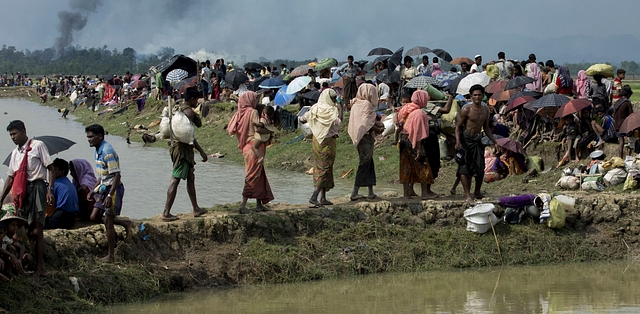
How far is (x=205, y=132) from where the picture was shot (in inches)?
968

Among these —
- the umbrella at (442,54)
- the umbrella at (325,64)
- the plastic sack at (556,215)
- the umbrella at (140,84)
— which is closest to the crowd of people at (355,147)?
the plastic sack at (556,215)

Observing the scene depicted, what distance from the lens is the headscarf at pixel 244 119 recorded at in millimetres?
9445

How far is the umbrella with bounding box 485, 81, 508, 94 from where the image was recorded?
17.0 m

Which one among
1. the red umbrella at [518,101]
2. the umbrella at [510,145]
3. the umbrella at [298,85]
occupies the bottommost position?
the umbrella at [510,145]

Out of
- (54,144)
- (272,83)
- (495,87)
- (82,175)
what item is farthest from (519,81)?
(54,144)

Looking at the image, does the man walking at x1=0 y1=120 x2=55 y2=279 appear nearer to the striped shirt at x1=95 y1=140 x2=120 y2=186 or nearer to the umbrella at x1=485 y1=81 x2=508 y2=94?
the striped shirt at x1=95 y1=140 x2=120 y2=186

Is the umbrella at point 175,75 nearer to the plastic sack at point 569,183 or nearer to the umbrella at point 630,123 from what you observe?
the plastic sack at point 569,183

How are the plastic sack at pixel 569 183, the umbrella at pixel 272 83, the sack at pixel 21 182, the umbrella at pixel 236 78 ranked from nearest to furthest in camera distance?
the sack at pixel 21 182, the plastic sack at pixel 569 183, the umbrella at pixel 272 83, the umbrella at pixel 236 78

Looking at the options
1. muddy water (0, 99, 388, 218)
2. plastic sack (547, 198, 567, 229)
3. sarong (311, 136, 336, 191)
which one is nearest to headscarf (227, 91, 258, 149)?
sarong (311, 136, 336, 191)

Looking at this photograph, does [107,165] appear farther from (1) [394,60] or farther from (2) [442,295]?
(1) [394,60]

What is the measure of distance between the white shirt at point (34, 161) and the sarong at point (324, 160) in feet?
11.1

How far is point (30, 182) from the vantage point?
24.9ft

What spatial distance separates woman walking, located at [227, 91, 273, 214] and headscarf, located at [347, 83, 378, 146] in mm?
1335

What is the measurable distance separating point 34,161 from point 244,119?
263 centimetres
